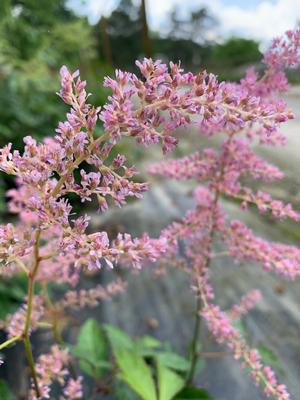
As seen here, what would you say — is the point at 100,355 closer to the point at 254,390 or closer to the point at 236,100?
the point at 254,390

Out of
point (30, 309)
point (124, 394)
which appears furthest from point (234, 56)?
point (30, 309)

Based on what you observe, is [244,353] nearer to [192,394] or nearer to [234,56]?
[192,394]

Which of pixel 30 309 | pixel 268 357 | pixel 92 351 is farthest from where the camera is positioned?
pixel 92 351

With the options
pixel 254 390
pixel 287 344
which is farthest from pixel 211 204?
pixel 287 344

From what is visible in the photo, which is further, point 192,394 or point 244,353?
point 192,394

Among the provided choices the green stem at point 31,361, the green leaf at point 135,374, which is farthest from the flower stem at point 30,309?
Answer: the green leaf at point 135,374

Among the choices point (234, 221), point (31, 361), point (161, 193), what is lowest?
point (31, 361)
